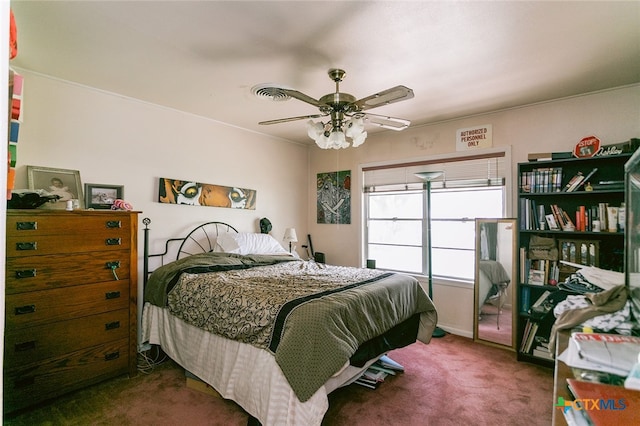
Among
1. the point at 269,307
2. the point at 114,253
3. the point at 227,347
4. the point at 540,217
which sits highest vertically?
the point at 540,217

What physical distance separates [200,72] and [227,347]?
2162 mm

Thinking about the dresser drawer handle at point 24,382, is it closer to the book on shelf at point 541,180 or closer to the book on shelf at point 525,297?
the book on shelf at point 525,297

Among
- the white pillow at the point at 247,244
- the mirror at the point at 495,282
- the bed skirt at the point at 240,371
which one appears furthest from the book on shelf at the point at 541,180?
the white pillow at the point at 247,244

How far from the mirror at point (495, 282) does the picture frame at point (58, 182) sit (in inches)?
156

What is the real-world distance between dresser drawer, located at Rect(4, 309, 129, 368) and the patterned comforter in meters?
0.37

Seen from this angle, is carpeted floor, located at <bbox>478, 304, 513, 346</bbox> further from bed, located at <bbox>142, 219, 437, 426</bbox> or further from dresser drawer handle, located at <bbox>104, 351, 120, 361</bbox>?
dresser drawer handle, located at <bbox>104, 351, 120, 361</bbox>

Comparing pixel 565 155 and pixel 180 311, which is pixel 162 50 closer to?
pixel 180 311

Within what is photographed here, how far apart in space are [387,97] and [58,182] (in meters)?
2.80

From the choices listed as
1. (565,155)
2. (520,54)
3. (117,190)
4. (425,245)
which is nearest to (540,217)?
(565,155)

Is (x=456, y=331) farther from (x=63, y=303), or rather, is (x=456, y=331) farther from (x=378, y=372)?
(x=63, y=303)

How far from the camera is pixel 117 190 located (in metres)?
3.04

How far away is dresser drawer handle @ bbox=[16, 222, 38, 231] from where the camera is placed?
6.92 feet

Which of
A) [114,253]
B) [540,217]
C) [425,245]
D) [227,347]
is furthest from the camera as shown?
[425,245]

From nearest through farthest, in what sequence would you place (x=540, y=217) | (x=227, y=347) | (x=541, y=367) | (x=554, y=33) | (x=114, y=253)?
(x=554, y=33), (x=227, y=347), (x=114, y=253), (x=541, y=367), (x=540, y=217)
